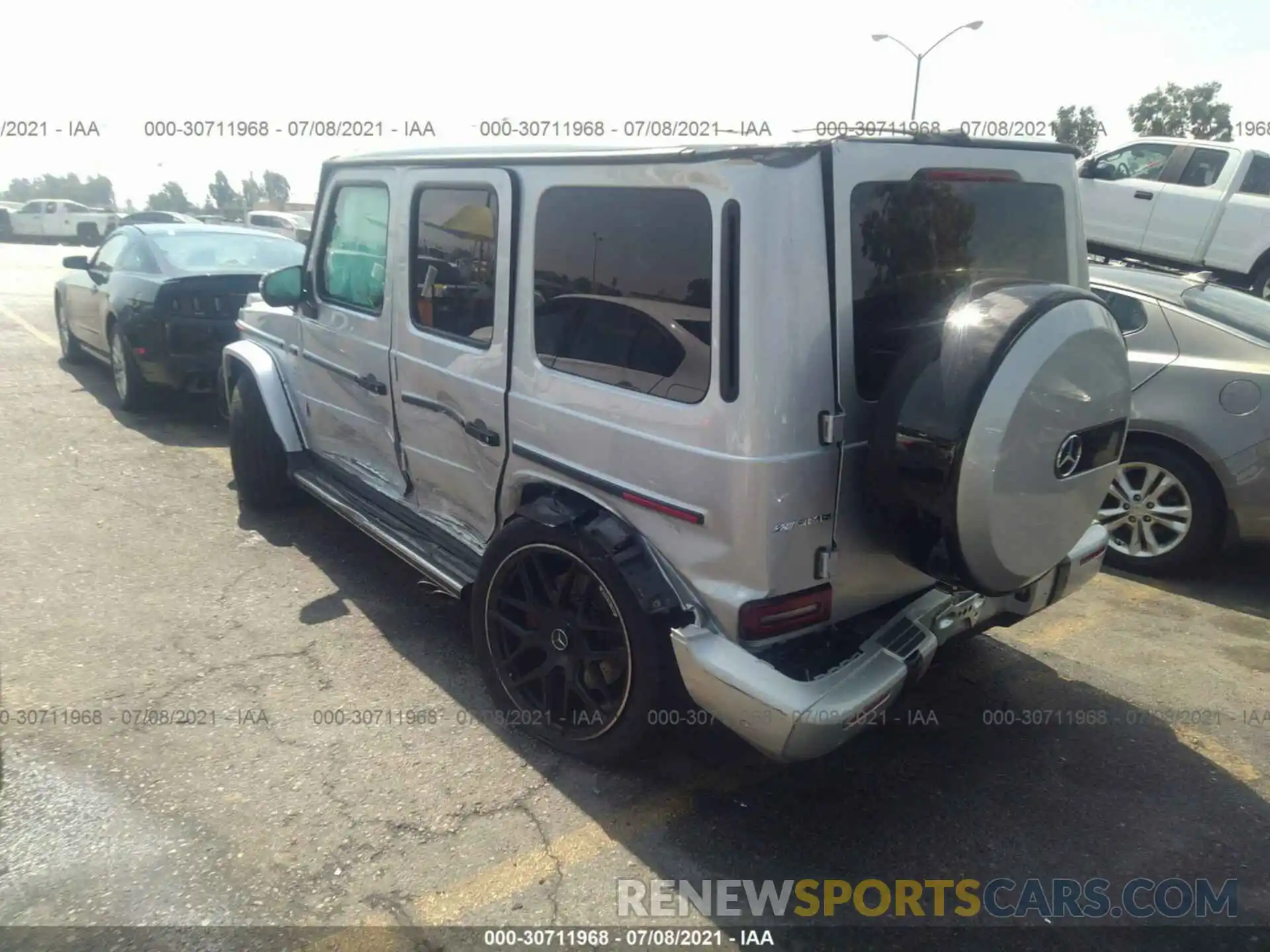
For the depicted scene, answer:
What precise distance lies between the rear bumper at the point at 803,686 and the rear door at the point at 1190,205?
7600mm

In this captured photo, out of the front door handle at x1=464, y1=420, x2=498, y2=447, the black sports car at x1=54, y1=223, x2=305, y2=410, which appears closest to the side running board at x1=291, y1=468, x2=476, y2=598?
the front door handle at x1=464, y1=420, x2=498, y2=447

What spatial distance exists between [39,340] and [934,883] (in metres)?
11.8

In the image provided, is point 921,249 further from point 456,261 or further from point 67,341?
point 67,341

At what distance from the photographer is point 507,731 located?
129 inches

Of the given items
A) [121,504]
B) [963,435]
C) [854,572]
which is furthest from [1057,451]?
[121,504]

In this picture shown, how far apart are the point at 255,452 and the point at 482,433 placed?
234cm

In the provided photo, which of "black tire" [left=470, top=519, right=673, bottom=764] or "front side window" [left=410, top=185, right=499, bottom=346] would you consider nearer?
"black tire" [left=470, top=519, right=673, bottom=764]

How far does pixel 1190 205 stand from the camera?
8492 millimetres

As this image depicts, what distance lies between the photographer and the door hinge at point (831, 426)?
2484mm

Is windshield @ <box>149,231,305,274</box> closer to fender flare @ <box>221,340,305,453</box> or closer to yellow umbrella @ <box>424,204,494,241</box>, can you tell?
fender flare @ <box>221,340,305,453</box>

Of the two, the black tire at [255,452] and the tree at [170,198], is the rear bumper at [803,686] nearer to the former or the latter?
the black tire at [255,452]

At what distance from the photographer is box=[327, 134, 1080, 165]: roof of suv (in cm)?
238

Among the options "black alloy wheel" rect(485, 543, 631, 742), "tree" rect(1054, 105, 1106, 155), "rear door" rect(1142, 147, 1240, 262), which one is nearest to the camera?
"black alloy wheel" rect(485, 543, 631, 742)

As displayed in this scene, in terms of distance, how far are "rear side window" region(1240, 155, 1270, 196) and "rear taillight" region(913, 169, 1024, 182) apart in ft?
23.4
